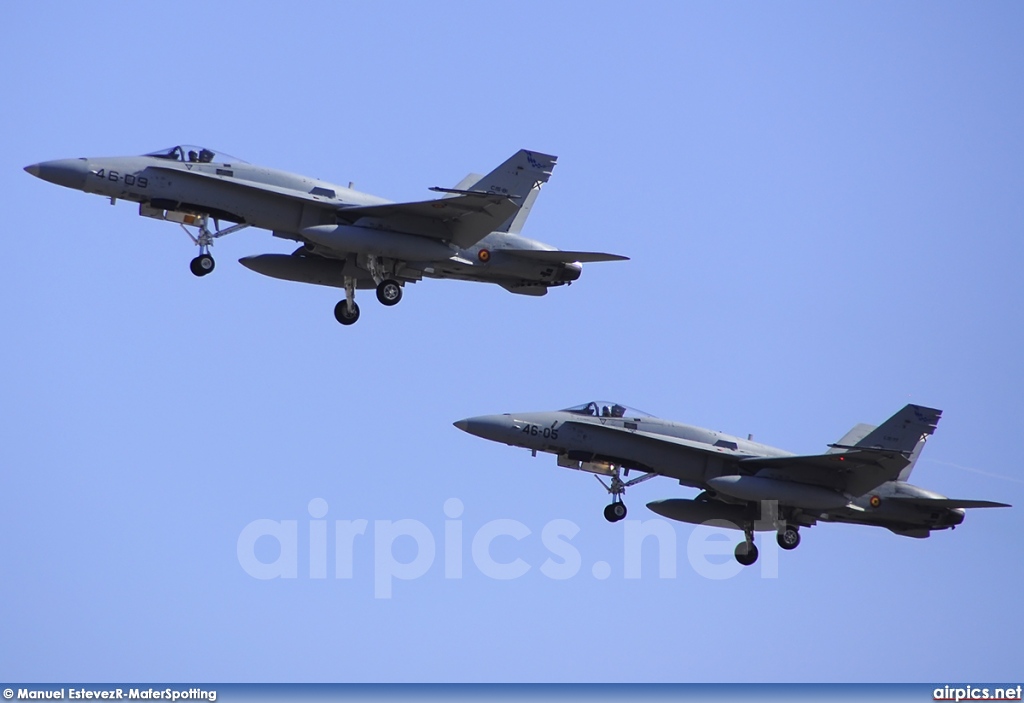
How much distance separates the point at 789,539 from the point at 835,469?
6.61 feet

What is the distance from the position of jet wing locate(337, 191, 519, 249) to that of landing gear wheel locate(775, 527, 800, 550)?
10224mm

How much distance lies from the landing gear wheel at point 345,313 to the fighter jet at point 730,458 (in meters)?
3.45

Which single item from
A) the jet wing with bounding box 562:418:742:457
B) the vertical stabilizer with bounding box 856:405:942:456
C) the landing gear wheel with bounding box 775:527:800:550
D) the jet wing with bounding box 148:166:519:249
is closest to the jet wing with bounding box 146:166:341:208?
the jet wing with bounding box 148:166:519:249

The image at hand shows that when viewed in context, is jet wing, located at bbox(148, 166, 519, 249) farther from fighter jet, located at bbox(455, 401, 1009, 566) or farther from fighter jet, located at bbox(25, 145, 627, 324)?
fighter jet, located at bbox(455, 401, 1009, 566)

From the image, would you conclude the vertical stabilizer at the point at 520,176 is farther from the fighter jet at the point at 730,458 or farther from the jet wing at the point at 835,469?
the jet wing at the point at 835,469

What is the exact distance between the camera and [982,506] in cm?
3072

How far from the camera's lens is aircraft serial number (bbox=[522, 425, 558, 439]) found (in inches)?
1196

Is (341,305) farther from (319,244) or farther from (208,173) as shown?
(208,173)

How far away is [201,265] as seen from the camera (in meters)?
27.1

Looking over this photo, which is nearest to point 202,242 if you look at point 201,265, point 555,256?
point 201,265

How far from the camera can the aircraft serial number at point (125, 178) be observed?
26.1 metres

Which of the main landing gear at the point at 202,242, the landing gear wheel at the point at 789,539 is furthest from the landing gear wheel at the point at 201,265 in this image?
the landing gear wheel at the point at 789,539

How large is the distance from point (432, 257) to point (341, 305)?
8.70 ft

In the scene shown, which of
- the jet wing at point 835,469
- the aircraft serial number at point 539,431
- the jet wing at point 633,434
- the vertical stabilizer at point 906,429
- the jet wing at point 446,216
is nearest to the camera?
the jet wing at point 446,216
